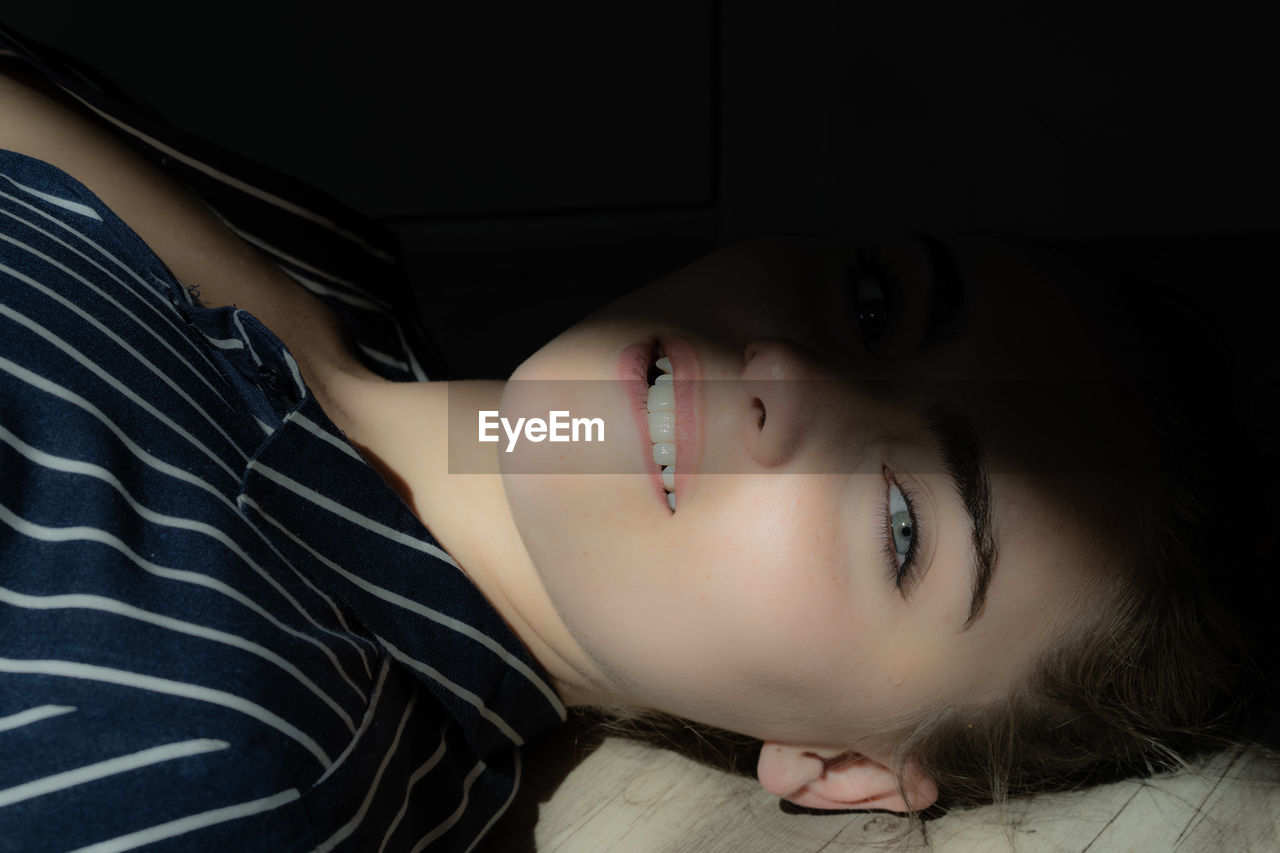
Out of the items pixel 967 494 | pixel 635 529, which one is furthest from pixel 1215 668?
pixel 635 529

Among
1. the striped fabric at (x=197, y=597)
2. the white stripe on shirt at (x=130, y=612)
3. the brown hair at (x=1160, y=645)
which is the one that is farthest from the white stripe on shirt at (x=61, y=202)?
the brown hair at (x=1160, y=645)

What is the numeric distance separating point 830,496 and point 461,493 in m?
0.36

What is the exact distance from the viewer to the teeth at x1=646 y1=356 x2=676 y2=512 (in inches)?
33.6

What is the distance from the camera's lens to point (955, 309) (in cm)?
92

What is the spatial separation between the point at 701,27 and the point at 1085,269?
0.59m

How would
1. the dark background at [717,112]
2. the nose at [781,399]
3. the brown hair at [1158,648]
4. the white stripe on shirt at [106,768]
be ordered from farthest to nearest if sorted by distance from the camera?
1. the dark background at [717,112]
2. the brown hair at [1158,648]
3. the nose at [781,399]
4. the white stripe on shirt at [106,768]

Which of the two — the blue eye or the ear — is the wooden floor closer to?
the ear

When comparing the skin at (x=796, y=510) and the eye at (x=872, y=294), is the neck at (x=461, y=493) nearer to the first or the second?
the skin at (x=796, y=510)

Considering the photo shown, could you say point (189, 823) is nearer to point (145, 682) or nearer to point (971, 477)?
point (145, 682)

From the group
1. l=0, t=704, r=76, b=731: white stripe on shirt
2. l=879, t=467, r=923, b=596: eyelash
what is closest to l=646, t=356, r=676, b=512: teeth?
l=879, t=467, r=923, b=596: eyelash

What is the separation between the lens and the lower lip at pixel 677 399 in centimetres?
84

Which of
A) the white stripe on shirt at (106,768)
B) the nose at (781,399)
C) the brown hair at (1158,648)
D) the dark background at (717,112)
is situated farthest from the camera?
the dark background at (717,112)

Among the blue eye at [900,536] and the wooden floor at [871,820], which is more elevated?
the blue eye at [900,536]

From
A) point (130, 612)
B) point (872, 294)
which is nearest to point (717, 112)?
point (872, 294)
